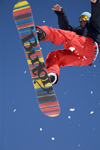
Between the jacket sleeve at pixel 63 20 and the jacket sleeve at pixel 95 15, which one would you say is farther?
the jacket sleeve at pixel 63 20

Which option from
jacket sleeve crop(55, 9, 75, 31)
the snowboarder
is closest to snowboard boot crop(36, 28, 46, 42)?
the snowboarder

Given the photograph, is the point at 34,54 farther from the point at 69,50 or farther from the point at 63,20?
the point at 63,20

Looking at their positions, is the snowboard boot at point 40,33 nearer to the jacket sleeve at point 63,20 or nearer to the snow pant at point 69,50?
the snow pant at point 69,50

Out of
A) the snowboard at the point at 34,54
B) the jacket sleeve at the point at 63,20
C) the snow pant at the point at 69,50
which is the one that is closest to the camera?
the snowboard at the point at 34,54

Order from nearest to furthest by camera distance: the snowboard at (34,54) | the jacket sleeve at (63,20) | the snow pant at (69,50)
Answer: the snowboard at (34,54) < the snow pant at (69,50) < the jacket sleeve at (63,20)

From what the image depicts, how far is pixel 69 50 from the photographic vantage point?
1.74 meters

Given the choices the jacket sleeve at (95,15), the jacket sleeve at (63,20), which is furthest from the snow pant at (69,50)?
the jacket sleeve at (63,20)

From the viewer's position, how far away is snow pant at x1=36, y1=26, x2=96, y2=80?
1.61 meters

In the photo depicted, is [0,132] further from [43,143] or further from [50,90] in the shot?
[50,90]

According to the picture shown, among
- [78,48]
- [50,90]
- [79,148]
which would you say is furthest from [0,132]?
[78,48]

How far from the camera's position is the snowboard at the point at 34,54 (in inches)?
59.3

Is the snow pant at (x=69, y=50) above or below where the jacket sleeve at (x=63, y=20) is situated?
below

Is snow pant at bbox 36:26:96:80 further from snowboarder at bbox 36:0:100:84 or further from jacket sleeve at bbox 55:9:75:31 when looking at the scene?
jacket sleeve at bbox 55:9:75:31

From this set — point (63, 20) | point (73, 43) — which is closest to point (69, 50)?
point (73, 43)
